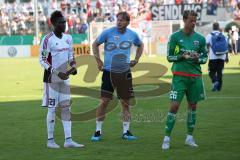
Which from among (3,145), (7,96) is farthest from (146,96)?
(3,145)

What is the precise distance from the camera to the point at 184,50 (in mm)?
10492

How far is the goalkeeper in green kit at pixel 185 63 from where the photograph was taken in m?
10.5

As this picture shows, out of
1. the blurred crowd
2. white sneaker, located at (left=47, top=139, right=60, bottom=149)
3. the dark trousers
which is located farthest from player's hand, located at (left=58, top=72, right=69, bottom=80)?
the blurred crowd

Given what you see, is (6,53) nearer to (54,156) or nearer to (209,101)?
(209,101)

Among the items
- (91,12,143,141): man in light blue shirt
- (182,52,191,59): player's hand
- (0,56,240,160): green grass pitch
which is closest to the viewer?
(0,56,240,160): green grass pitch

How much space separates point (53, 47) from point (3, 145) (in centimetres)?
191

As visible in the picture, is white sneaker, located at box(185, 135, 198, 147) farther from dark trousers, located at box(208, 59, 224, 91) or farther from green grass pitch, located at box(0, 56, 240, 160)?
dark trousers, located at box(208, 59, 224, 91)

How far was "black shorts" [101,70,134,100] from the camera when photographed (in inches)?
461

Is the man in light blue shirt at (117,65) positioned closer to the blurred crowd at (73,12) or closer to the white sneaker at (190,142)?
the white sneaker at (190,142)

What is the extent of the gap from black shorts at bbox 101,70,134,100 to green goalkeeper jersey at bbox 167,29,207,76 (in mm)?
1500

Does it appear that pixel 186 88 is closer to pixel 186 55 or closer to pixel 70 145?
pixel 186 55

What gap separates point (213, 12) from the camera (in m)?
48.8

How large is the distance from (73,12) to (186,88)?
44530 millimetres

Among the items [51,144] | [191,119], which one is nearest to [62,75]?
[51,144]
